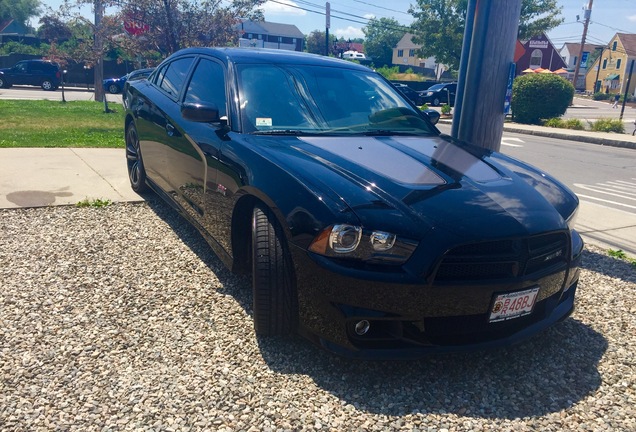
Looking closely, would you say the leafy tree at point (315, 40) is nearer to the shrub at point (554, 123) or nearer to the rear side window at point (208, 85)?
the shrub at point (554, 123)

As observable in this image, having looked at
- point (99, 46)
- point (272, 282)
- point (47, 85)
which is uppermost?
point (99, 46)

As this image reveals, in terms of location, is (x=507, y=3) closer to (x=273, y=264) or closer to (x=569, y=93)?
(x=273, y=264)

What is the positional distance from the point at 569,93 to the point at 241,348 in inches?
897

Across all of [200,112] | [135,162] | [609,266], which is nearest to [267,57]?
[200,112]

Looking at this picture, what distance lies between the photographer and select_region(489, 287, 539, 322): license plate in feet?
8.56

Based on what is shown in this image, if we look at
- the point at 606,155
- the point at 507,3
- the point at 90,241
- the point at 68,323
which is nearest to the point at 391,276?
the point at 68,323

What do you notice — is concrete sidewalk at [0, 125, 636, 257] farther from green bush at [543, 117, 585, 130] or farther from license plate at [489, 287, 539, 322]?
green bush at [543, 117, 585, 130]

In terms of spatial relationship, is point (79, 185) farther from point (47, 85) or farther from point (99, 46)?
point (47, 85)

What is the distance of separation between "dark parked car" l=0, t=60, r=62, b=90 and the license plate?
3169 cm

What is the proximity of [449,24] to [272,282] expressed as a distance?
4172cm

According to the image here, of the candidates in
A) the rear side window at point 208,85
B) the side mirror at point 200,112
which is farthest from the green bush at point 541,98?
the side mirror at point 200,112

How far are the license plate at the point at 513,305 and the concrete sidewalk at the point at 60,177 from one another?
14.4 ft

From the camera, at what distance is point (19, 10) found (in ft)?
250

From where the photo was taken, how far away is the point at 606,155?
1329cm
